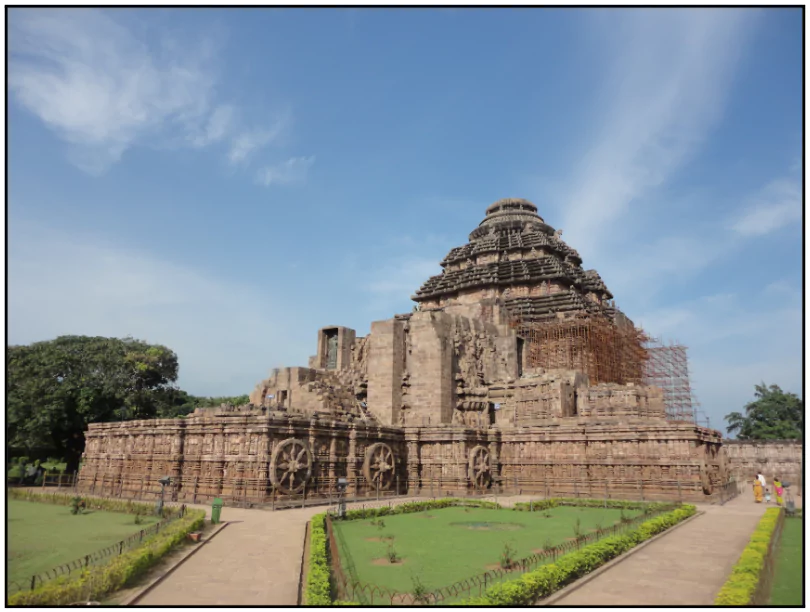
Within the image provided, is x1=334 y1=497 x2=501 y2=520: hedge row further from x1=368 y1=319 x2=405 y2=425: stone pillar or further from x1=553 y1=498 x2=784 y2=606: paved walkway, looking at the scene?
x1=368 y1=319 x2=405 y2=425: stone pillar

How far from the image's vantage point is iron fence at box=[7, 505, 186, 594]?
1020cm

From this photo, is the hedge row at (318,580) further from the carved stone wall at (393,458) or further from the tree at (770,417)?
the tree at (770,417)

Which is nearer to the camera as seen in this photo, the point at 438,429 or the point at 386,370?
the point at 438,429

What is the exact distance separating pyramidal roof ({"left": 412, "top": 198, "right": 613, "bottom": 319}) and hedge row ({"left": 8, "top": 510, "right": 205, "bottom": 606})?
43.0 m

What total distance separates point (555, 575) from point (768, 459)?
146ft

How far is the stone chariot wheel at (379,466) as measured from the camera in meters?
29.7

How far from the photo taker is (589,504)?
2694cm

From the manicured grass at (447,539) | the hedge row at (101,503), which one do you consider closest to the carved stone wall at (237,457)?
the hedge row at (101,503)

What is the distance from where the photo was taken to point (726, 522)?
67.1 feet

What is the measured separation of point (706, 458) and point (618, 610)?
2393cm

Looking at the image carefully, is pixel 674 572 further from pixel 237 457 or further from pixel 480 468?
pixel 480 468

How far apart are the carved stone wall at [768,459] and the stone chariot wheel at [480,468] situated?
23.6 meters

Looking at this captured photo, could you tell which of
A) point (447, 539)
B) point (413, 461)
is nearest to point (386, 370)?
point (413, 461)

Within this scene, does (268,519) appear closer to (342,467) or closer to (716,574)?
(342,467)
